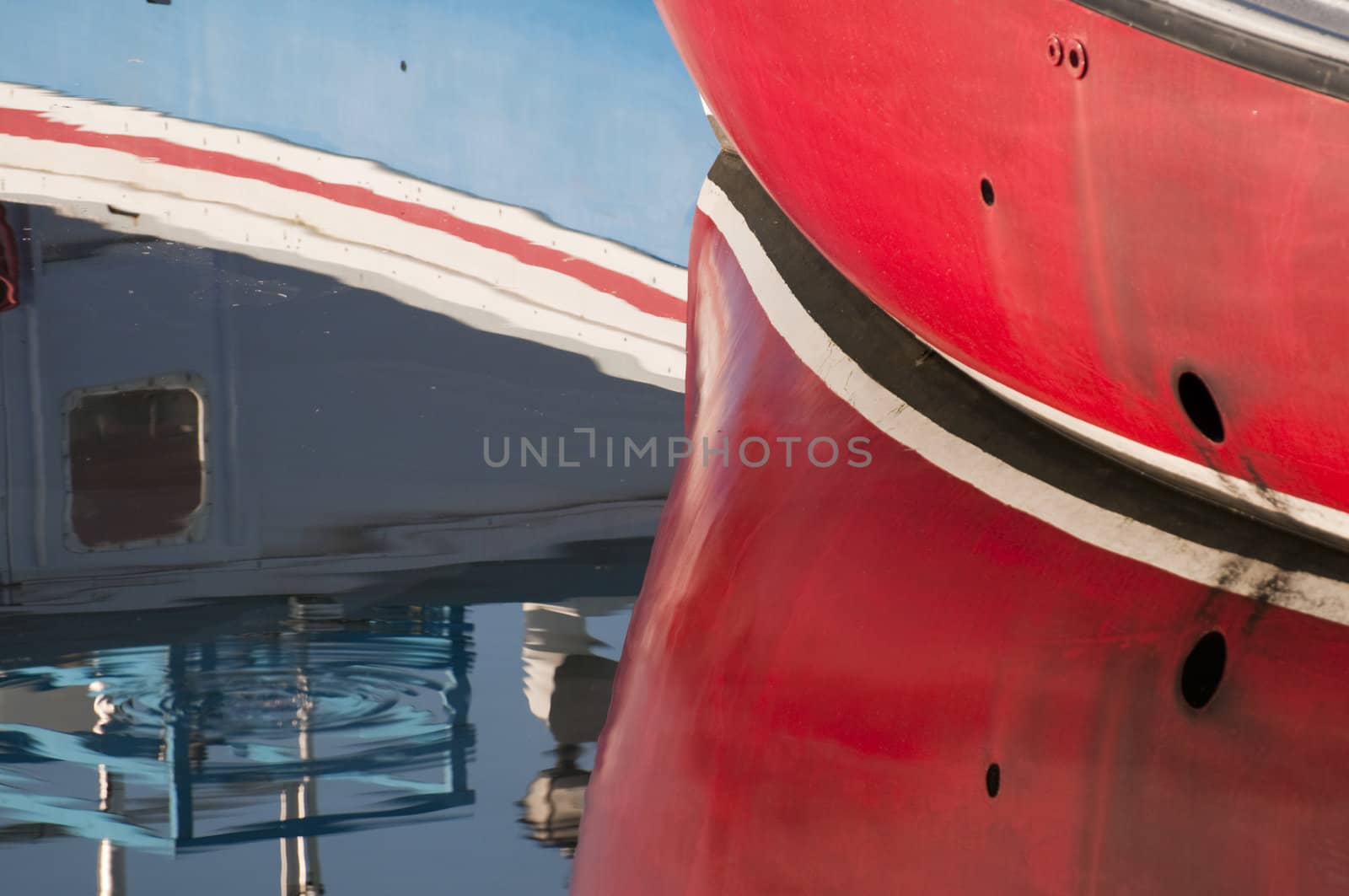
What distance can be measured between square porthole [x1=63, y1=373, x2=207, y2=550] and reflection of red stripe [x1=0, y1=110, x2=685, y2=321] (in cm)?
53

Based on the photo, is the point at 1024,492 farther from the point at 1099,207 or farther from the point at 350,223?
the point at 350,223

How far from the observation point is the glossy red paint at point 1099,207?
1397 mm

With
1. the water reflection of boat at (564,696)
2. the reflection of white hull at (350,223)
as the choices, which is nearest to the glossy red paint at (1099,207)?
the water reflection of boat at (564,696)

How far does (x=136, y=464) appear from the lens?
248cm

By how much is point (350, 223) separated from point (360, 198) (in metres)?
0.06

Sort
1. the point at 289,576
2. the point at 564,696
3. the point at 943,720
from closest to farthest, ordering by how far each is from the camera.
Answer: the point at 943,720 < the point at 564,696 < the point at 289,576

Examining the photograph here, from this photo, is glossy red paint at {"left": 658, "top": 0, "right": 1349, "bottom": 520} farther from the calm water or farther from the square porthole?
the square porthole

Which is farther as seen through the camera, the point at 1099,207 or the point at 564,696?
the point at 564,696

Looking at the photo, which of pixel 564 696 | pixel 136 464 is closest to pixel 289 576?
pixel 136 464

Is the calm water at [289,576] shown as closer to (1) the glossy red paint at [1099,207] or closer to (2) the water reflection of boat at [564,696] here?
(2) the water reflection of boat at [564,696]

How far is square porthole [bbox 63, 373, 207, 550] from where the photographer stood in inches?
92.4

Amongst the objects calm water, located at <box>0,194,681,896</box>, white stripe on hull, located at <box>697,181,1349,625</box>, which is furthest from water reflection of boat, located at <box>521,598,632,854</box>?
white stripe on hull, located at <box>697,181,1349,625</box>

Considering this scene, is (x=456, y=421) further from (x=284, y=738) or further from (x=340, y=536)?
(x=284, y=738)

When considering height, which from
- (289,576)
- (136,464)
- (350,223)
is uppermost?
(350,223)
